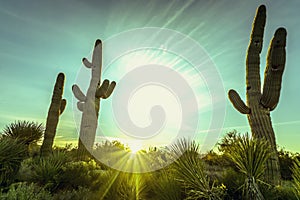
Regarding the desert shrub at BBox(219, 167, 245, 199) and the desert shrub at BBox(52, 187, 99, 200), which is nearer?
the desert shrub at BBox(219, 167, 245, 199)

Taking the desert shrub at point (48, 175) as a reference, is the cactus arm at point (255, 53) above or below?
above

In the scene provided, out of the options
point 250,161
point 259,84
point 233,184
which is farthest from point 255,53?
point 250,161

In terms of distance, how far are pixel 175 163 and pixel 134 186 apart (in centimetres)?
121

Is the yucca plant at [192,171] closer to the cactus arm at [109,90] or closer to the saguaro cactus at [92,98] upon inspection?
the saguaro cactus at [92,98]

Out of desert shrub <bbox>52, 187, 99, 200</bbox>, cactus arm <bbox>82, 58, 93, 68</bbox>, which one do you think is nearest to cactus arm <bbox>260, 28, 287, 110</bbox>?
desert shrub <bbox>52, 187, 99, 200</bbox>

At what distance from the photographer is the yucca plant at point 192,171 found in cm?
386

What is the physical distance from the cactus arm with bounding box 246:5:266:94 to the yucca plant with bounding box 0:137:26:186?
893 centimetres

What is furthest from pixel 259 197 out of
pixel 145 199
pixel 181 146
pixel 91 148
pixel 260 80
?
pixel 91 148

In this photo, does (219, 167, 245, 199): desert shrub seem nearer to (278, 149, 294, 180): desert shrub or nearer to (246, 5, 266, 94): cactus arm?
(246, 5, 266, 94): cactus arm

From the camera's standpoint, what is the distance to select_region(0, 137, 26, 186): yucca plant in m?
6.70

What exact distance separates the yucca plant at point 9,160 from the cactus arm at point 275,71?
30.0ft

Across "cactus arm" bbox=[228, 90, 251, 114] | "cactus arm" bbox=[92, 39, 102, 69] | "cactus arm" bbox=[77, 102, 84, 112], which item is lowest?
"cactus arm" bbox=[228, 90, 251, 114]

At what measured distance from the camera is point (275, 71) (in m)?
9.10

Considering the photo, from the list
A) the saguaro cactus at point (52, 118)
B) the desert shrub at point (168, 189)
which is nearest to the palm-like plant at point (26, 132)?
the saguaro cactus at point (52, 118)
